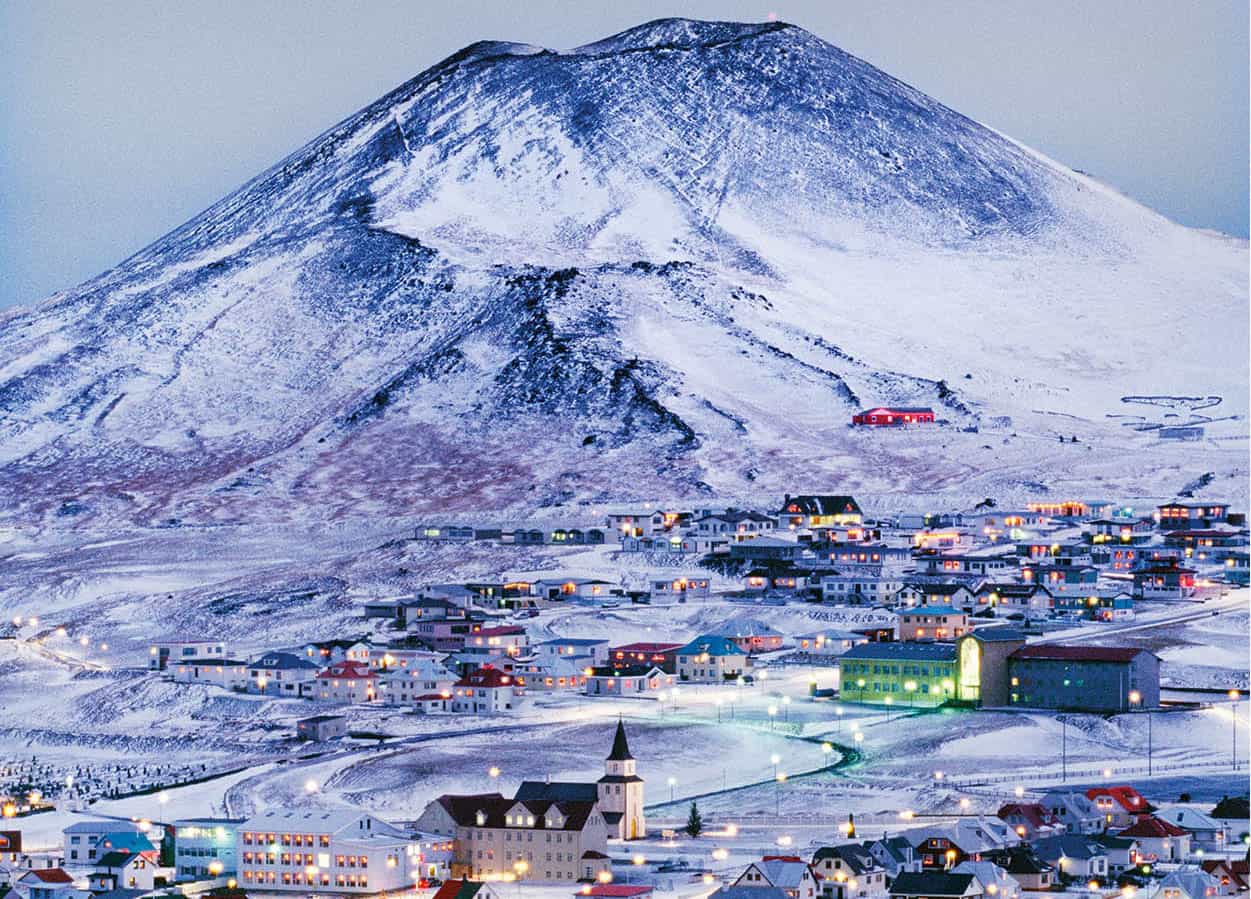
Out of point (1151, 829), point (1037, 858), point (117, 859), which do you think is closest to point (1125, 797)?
point (1151, 829)

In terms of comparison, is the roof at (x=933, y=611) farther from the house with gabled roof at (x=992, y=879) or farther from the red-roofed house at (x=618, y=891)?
the red-roofed house at (x=618, y=891)

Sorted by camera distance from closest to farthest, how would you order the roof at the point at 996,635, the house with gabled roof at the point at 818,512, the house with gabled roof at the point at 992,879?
the house with gabled roof at the point at 992,879 < the roof at the point at 996,635 < the house with gabled roof at the point at 818,512

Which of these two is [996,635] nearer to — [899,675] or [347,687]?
[899,675]

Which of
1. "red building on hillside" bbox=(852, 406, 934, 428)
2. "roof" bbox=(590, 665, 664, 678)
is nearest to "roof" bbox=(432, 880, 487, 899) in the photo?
"roof" bbox=(590, 665, 664, 678)

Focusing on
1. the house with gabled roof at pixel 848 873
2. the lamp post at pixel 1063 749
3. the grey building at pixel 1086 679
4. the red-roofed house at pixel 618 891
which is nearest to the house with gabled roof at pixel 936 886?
the house with gabled roof at pixel 848 873

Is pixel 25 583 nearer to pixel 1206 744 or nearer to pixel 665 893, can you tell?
pixel 1206 744

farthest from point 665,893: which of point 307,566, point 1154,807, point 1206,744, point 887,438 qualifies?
point 887,438
